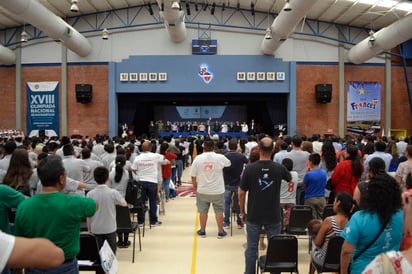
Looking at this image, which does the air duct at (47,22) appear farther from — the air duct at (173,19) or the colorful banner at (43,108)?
the air duct at (173,19)

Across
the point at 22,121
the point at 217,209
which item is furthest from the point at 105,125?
the point at 217,209

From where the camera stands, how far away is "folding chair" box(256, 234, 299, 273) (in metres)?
3.80

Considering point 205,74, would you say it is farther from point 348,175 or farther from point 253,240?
point 253,240

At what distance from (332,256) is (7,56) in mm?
18573

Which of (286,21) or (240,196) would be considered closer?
(240,196)

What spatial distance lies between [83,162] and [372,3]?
1367cm

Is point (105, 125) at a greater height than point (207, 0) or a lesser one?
lesser

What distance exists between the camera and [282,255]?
3873 millimetres

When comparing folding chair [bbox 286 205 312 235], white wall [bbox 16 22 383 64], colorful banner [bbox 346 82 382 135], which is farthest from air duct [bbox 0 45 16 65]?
folding chair [bbox 286 205 312 235]

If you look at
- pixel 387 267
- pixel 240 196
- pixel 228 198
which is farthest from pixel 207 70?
pixel 387 267

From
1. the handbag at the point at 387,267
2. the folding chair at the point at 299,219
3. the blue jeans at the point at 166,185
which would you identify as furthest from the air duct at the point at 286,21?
the handbag at the point at 387,267

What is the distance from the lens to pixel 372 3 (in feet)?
50.1

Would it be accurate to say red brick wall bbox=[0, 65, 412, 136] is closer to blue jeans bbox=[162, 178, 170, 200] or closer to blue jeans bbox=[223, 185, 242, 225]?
blue jeans bbox=[162, 178, 170, 200]

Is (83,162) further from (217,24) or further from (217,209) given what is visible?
(217,24)
